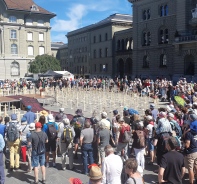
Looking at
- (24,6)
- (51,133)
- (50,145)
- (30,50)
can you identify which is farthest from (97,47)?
(51,133)

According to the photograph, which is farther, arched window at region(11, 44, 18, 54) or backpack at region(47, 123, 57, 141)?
arched window at region(11, 44, 18, 54)

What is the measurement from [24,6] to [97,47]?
18390 millimetres

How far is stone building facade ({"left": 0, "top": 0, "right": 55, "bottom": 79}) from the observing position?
57.6 metres

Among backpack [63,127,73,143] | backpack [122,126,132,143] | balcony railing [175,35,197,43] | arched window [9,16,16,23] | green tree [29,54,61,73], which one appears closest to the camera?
backpack [122,126,132,143]

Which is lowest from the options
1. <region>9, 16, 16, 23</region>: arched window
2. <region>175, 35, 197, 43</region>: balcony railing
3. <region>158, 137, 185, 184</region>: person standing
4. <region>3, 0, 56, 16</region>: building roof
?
<region>158, 137, 185, 184</region>: person standing

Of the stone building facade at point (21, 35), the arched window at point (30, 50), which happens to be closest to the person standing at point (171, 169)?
the stone building facade at point (21, 35)

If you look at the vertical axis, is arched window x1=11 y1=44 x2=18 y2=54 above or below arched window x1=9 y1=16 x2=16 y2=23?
below

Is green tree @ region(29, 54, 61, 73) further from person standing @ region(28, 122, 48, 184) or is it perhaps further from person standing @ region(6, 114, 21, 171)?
person standing @ region(28, 122, 48, 184)

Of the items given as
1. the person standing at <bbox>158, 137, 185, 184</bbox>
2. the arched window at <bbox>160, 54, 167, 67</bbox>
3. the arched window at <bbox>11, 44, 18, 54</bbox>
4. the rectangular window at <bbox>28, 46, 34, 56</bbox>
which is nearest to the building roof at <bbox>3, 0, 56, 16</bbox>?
the arched window at <bbox>11, 44, 18, 54</bbox>

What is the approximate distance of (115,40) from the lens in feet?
201

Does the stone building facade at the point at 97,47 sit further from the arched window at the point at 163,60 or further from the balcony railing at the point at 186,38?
the balcony railing at the point at 186,38

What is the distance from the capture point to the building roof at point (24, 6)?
57750mm

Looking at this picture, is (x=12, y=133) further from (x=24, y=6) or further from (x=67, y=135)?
(x=24, y=6)

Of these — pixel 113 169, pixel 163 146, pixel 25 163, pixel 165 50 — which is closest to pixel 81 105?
pixel 25 163
